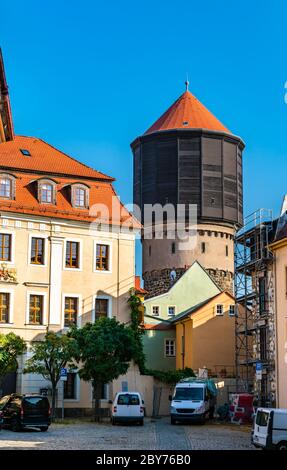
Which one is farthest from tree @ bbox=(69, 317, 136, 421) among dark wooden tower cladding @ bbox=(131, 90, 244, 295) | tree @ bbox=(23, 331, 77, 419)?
dark wooden tower cladding @ bbox=(131, 90, 244, 295)

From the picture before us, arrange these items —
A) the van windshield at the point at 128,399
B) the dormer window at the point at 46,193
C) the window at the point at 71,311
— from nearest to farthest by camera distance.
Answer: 1. the van windshield at the point at 128,399
2. the window at the point at 71,311
3. the dormer window at the point at 46,193

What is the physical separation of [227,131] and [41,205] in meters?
35.9

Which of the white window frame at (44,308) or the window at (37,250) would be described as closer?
the white window frame at (44,308)

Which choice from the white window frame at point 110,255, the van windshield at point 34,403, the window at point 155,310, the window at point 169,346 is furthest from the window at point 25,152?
the van windshield at point 34,403

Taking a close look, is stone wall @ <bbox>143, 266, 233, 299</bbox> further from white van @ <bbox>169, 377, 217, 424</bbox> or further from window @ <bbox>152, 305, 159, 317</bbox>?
white van @ <bbox>169, 377, 217, 424</bbox>

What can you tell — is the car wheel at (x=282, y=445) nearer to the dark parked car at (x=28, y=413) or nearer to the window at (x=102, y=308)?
the dark parked car at (x=28, y=413)

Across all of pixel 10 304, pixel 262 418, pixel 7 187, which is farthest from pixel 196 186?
pixel 262 418

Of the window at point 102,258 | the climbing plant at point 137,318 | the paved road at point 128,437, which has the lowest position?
the paved road at point 128,437

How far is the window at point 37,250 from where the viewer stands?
48.1 meters

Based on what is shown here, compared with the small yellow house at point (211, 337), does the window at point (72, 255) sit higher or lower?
higher

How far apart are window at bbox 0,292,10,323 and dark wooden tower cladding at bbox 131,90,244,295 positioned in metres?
31.1

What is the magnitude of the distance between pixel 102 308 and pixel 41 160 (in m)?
9.84

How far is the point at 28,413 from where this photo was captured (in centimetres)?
3266

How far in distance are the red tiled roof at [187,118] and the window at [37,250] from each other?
1347 inches
